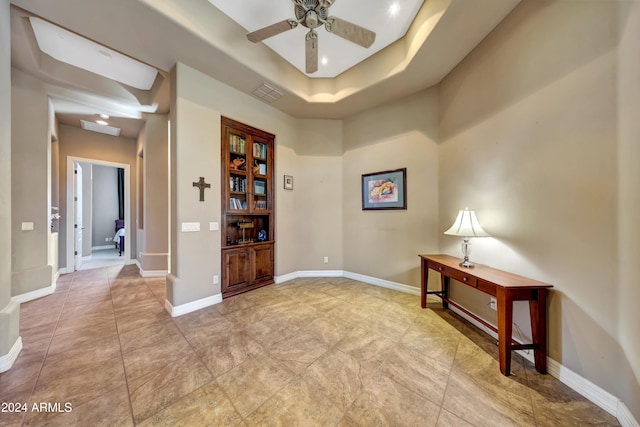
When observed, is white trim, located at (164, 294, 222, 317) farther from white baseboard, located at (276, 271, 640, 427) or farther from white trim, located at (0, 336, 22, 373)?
white baseboard, located at (276, 271, 640, 427)

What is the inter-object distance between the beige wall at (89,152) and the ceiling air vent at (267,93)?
13.1ft

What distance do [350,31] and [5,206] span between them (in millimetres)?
3425

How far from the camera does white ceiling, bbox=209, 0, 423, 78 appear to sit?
7.88ft

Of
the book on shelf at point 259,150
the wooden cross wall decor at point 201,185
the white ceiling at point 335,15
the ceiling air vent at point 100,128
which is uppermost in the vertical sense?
the white ceiling at point 335,15

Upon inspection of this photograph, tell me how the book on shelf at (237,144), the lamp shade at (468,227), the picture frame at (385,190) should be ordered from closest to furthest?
the lamp shade at (468,227) → the book on shelf at (237,144) → the picture frame at (385,190)

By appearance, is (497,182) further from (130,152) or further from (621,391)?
(130,152)

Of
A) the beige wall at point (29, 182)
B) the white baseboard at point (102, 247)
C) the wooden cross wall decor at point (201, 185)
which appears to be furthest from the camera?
the white baseboard at point (102, 247)

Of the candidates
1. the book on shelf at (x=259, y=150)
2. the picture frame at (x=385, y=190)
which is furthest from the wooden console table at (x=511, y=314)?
the book on shelf at (x=259, y=150)

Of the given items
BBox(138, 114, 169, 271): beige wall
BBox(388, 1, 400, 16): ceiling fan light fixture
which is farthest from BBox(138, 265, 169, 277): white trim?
BBox(388, 1, 400, 16): ceiling fan light fixture

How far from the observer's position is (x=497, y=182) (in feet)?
7.24

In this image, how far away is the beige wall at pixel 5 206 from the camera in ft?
5.76

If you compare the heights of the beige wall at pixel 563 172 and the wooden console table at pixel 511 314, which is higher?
the beige wall at pixel 563 172

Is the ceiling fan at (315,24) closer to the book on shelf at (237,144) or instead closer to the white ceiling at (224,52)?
the white ceiling at (224,52)

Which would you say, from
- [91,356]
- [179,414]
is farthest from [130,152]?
[179,414]
